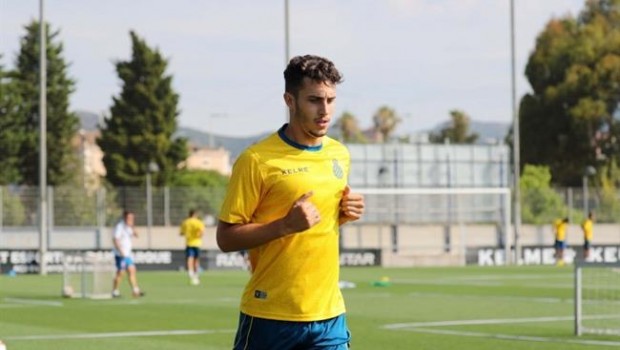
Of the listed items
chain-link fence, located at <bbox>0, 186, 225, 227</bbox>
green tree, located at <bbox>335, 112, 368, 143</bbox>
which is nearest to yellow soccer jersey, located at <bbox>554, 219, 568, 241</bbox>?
chain-link fence, located at <bbox>0, 186, 225, 227</bbox>

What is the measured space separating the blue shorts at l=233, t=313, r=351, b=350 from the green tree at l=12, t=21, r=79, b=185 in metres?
70.3

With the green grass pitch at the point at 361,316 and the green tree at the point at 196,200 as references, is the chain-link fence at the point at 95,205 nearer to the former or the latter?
the green tree at the point at 196,200

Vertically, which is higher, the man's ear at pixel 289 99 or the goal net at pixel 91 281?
the man's ear at pixel 289 99

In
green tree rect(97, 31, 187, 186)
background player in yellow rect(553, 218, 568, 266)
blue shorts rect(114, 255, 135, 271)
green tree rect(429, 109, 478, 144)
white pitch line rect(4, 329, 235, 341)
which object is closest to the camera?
white pitch line rect(4, 329, 235, 341)

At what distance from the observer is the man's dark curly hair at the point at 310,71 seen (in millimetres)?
7762

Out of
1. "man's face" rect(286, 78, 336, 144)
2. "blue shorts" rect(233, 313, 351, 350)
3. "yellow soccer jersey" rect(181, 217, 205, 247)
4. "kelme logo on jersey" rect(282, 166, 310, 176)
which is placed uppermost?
"man's face" rect(286, 78, 336, 144)

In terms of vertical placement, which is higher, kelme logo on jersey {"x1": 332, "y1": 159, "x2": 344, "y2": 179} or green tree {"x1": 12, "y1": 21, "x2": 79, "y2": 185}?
green tree {"x1": 12, "y1": 21, "x2": 79, "y2": 185}

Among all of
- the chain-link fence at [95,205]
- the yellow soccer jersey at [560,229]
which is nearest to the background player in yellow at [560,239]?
the yellow soccer jersey at [560,229]

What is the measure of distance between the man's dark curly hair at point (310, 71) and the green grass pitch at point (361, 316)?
32.3ft

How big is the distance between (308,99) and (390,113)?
478 feet

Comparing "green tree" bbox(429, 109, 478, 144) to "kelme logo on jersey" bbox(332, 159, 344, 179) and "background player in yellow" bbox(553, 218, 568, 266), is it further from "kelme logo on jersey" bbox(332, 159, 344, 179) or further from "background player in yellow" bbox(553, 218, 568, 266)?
"kelme logo on jersey" bbox(332, 159, 344, 179)

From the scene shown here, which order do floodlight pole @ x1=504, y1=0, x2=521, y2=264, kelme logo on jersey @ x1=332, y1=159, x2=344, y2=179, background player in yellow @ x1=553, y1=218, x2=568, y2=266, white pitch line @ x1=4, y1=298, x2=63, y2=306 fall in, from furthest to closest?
floodlight pole @ x1=504, y1=0, x2=521, y2=264 → background player in yellow @ x1=553, y1=218, x2=568, y2=266 → white pitch line @ x1=4, y1=298, x2=63, y2=306 → kelme logo on jersey @ x1=332, y1=159, x2=344, y2=179

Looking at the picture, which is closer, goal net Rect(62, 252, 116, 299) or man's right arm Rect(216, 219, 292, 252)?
man's right arm Rect(216, 219, 292, 252)

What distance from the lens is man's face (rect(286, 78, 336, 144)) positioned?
7.74 m
